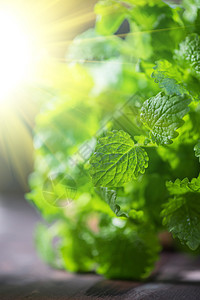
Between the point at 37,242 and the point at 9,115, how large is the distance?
0.33 m

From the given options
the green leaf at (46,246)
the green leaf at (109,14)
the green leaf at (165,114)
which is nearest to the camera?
the green leaf at (165,114)

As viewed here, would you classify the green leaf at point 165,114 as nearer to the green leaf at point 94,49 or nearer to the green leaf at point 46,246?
the green leaf at point 94,49

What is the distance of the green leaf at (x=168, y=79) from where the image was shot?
338 mm

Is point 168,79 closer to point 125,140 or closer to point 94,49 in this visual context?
point 125,140

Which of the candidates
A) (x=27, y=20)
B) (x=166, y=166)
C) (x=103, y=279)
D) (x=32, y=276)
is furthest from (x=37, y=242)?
(x=27, y=20)

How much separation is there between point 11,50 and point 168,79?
0.48 metres

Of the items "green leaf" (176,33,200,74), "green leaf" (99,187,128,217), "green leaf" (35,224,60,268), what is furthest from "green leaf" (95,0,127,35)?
"green leaf" (35,224,60,268)

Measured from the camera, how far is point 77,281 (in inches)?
19.5

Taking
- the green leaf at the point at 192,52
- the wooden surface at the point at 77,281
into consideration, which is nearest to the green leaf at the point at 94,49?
the green leaf at the point at 192,52

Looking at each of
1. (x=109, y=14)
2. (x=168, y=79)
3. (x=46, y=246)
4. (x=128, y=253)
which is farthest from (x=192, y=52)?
(x=46, y=246)

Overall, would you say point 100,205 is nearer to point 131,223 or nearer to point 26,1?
point 131,223

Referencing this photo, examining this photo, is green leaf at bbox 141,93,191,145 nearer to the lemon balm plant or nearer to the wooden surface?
the lemon balm plant

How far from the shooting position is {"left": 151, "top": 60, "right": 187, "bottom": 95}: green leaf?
338 mm

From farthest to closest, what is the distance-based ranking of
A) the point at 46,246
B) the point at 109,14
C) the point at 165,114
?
1. the point at 46,246
2. the point at 109,14
3. the point at 165,114
